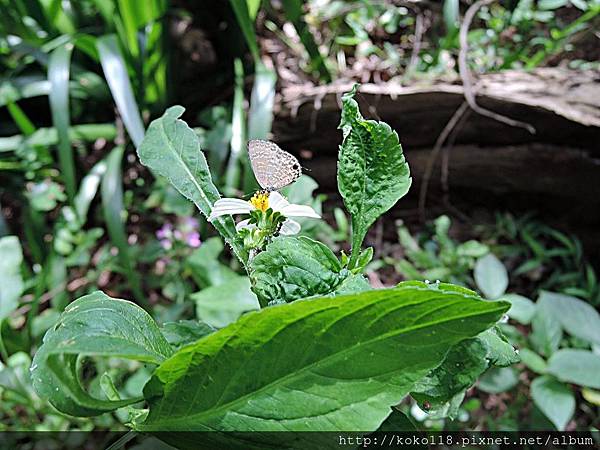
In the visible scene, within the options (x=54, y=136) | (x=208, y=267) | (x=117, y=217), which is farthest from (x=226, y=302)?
(x=54, y=136)

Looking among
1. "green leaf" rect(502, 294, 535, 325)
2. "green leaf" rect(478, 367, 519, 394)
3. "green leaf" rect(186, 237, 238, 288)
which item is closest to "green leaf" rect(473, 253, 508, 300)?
"green leaf" rect(502, 294, 535, 325)

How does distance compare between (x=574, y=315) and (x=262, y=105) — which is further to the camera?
(x=262, y=105)

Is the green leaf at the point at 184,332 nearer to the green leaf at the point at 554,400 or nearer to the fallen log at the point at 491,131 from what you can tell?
the green leaf at the point at 554,400

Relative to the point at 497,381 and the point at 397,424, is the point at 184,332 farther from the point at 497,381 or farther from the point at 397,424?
the point at 497,381

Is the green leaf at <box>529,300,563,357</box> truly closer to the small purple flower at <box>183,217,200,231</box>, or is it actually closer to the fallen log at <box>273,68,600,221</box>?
the fallen log at <box>273,68,600,221</box>

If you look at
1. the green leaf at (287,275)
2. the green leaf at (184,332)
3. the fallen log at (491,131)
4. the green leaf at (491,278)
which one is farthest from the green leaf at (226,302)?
the fallen log at (491,131)

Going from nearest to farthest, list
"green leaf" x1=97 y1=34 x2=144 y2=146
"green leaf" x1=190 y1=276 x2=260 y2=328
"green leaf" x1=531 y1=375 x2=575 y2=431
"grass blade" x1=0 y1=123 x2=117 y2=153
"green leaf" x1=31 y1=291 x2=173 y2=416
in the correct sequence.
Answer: "green leaf" x1=31 y1=291 x2=173 y2=416 → "green leaf" x1=190 y1=276 x2=260 y2=328 → "green leaf" x1=531 y1=375 x2=575 y2=431 → "green leaf" x1=97 y1=34 x2=144 y2=146 → "grass blade" x1=0 y1=123 x2=117 y2=153
